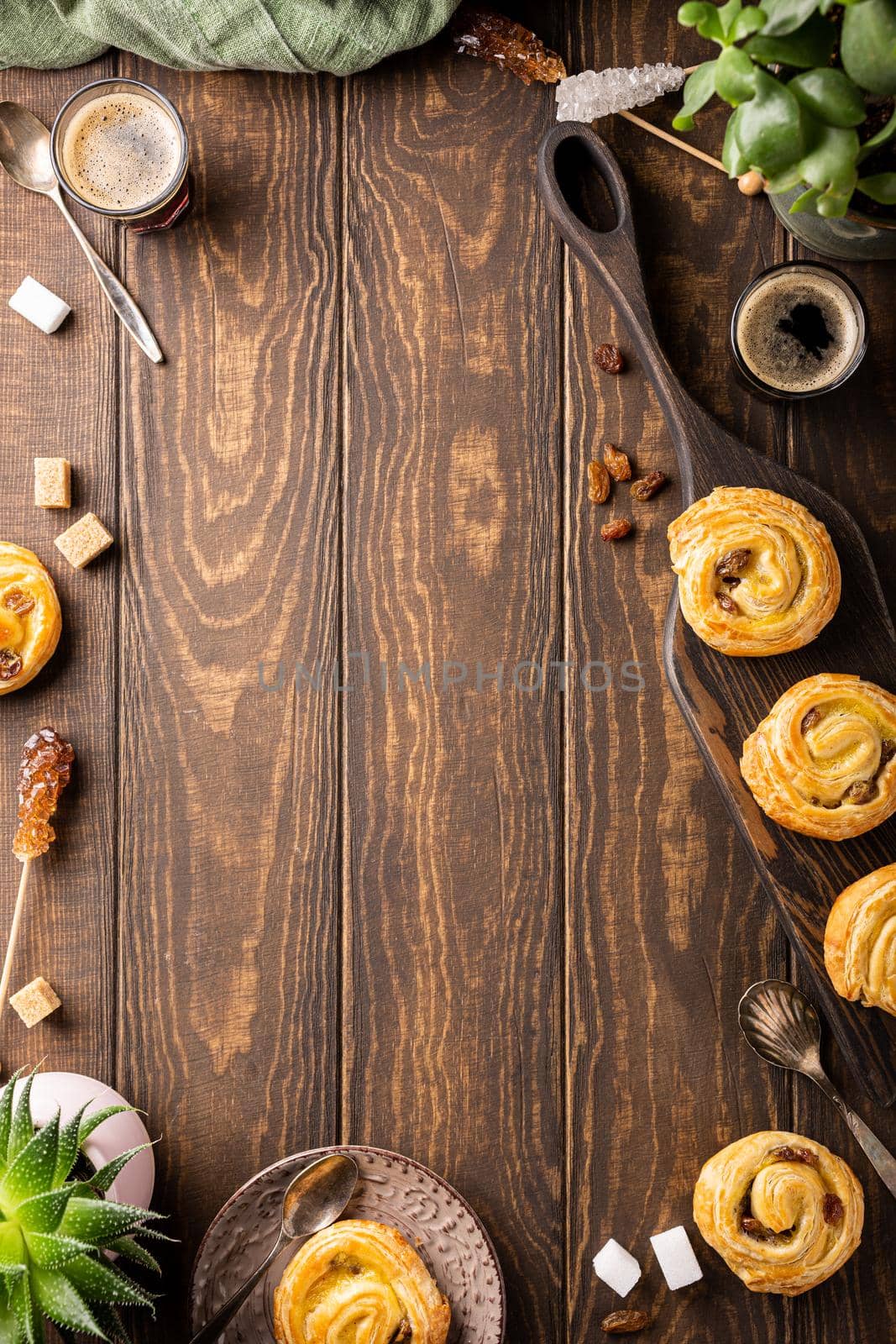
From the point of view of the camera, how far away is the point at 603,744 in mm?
1662

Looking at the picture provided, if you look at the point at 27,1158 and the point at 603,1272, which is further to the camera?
the point at 603,1272

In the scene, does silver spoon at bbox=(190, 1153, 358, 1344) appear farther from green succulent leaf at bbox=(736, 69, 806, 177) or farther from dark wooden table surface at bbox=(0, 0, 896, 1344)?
green succulent leaf at bbox=(736, 69, 806, 177)

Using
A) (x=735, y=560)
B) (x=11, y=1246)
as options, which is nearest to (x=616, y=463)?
(x=735, y=560)

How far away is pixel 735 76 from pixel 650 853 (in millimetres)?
1125

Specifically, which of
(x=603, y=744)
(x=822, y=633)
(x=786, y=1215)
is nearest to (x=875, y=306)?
(x=822, y=633)

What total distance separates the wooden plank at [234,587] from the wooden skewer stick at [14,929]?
0.15 meters

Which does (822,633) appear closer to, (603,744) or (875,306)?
(603,744)

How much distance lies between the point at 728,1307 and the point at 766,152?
1709 mm

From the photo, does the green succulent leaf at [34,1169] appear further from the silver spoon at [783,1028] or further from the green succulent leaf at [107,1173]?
the silver spoon at [783,1028]

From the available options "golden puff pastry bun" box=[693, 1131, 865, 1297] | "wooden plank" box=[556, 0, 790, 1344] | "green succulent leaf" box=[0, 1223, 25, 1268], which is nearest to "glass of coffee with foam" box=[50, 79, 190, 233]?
"wooden plank" box=[556, 0, 790, 1344]

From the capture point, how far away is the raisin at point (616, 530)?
1.65 metres

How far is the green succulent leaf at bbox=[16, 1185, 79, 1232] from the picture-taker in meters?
1.20

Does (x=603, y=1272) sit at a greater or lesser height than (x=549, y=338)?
lesser

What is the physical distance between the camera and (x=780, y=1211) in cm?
150
